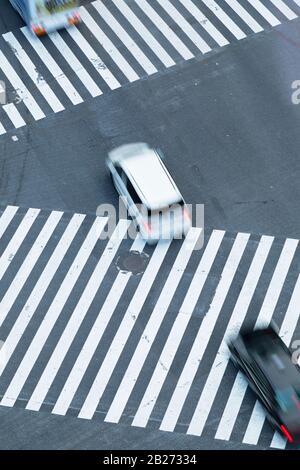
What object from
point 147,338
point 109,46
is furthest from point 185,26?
point 147,338

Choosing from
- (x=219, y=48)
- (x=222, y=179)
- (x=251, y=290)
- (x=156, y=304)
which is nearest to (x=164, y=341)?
(x=156, y=304)

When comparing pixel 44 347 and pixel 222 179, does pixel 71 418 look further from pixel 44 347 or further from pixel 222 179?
pixel 222 179

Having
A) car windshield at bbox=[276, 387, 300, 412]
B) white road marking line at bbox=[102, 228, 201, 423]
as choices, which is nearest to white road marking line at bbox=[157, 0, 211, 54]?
white road marking line at bbox=[102, 228, 201, 423]

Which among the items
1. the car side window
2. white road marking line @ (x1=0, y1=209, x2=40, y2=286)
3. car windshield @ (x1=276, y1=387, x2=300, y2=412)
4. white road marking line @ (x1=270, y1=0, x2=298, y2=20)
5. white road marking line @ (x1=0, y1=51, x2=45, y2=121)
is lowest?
car windshield @ (x1=276, y1=387, x2=300, y2=412)

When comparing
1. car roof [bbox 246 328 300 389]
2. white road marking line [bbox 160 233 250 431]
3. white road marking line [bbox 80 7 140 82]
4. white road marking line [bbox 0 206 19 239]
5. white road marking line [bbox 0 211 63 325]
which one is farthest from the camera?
white road marking line [bbox 80 7 140 82]

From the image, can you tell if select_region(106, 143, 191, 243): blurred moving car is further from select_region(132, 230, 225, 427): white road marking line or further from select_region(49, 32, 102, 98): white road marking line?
select_region(49, 32, 102, 98): white road marking line
